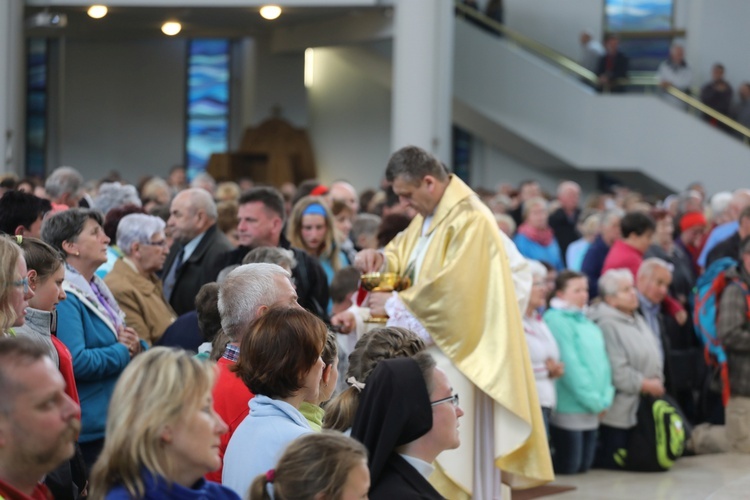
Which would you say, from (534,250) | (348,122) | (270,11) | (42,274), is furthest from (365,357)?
(348,122)

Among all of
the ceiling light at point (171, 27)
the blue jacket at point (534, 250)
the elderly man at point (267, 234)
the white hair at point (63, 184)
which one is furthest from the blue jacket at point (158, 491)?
the ceiling light at point (171, 27)

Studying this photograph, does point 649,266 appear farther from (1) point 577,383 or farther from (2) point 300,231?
(2) point 300,231

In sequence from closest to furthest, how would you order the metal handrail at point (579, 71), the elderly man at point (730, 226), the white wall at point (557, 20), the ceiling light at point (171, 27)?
the elderly man at point (730, 226) < the ceiling light at point (171, 27) < the metal handrail at point (579, 71) < the white wall at point (557, 20)

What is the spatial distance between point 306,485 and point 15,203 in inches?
144

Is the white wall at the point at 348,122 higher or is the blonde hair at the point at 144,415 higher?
the white wall at the point at 348,122

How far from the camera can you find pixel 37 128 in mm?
21922

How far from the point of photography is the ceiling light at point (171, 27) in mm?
19688

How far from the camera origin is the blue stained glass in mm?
23516

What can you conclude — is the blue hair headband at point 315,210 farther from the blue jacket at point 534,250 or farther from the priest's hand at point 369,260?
the blue jacket at point 534,250

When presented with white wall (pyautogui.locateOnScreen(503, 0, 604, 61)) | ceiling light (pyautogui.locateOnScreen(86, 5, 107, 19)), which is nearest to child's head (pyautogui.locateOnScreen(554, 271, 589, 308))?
ceiling light (pyautogui.locateOnScreen(86, 5, 107, 19))

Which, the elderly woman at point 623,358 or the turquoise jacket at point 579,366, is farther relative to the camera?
the elderly woman at point 623,358

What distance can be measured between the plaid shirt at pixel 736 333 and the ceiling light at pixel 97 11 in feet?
33.7

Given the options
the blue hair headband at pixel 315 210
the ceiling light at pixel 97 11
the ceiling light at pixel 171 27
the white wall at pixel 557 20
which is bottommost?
the blue hair headband at pixel 315 210

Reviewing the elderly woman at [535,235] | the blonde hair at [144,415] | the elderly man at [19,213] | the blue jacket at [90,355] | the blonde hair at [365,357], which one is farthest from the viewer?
the elderly woman at [535,235]
